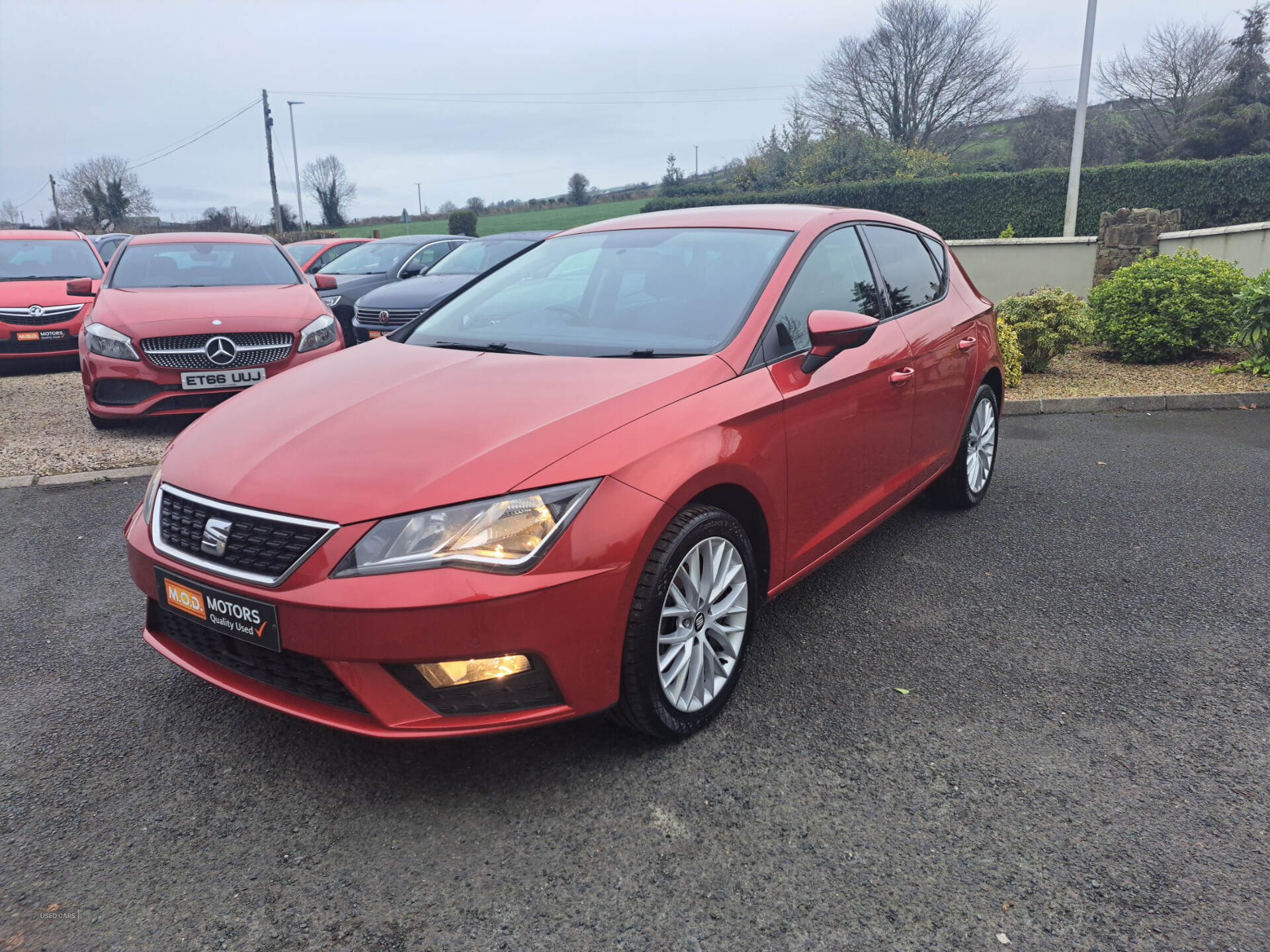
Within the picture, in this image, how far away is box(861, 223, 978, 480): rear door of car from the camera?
4000 millimetres

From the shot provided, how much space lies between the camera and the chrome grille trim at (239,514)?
2.24 metres

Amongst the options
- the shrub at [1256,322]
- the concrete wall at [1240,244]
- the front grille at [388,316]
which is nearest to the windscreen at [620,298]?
the front grille at [388,316]

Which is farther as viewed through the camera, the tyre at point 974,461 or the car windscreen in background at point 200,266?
the car windscreen in background at point 200,266

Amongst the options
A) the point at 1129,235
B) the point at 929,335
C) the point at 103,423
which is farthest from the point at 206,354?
the point at 1129,235

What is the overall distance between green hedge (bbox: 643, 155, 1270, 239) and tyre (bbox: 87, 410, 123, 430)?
14.5 meters

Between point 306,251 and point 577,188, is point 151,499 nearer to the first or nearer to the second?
point 306,251

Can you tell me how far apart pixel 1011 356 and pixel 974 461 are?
377 cm

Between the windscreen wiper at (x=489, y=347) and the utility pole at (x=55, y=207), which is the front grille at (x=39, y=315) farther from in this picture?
the utility pole at (x=55, y=207)

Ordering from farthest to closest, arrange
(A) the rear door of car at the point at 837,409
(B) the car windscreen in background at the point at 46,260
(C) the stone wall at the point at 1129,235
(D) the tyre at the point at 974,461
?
1. (C) the stone wall at the point at 1129,235
2. (B) the car windscreen in background at the point at 46,260
3. (D) the tyre at the point at 974,461
4. (A) the rear door of car at the point at 837,409

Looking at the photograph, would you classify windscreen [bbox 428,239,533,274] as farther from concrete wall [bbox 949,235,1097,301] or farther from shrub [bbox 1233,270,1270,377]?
shrub [bbox 1233,270,1270,377]

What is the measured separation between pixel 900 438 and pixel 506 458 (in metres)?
2.14

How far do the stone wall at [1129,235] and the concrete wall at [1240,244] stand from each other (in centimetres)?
71

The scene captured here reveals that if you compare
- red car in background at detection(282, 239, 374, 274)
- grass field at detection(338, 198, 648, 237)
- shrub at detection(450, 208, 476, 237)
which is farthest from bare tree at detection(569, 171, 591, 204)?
red car in background at detection(282, 239, 374, 274)

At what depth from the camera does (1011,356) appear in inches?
322
